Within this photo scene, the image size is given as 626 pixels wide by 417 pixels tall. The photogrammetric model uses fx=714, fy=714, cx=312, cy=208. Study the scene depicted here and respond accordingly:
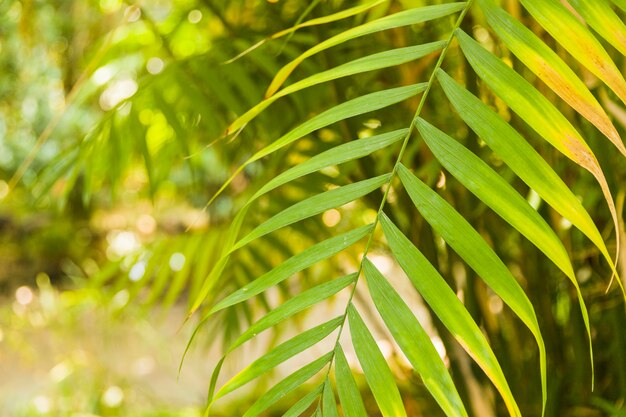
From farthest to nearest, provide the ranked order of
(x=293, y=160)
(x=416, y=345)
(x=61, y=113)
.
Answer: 1. (x=293, y=160)
2. (x=61, y=113)
3. (x=416, y=345)

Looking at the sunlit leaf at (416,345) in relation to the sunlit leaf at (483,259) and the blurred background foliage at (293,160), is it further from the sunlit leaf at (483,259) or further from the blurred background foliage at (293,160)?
the blurred background foliage at (293,160)

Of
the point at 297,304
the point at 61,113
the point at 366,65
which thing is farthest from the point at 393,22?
the point at 61,113

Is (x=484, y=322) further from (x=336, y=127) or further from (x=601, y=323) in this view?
(x=336, y=127)

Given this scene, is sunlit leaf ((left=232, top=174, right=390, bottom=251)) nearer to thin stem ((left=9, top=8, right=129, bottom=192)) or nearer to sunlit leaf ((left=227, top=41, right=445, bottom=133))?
sunlit leaf ((left=227, top=41, right=445, bottom=133))

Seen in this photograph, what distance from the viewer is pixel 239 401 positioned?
1.62 m

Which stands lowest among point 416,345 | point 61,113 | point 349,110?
point 416,345

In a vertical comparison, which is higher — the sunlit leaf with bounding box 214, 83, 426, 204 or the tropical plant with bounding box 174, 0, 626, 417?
the sunlit leaf with bounding box 214, 83, 426, 204

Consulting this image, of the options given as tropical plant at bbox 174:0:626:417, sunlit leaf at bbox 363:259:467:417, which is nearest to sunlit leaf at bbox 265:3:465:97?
tropical plant at bbox 174:0:626:417

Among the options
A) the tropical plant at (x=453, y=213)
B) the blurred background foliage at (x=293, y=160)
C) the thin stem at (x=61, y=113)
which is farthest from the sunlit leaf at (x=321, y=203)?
the thin stem at (x=61, y=113)

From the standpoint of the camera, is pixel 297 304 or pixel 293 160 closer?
pixel 297 304

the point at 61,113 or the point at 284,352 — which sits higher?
the point at 61,113

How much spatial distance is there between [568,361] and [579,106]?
21.4 inches

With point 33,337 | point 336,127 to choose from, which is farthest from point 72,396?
point 336,127

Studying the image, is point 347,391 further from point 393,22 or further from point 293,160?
point 293,160
